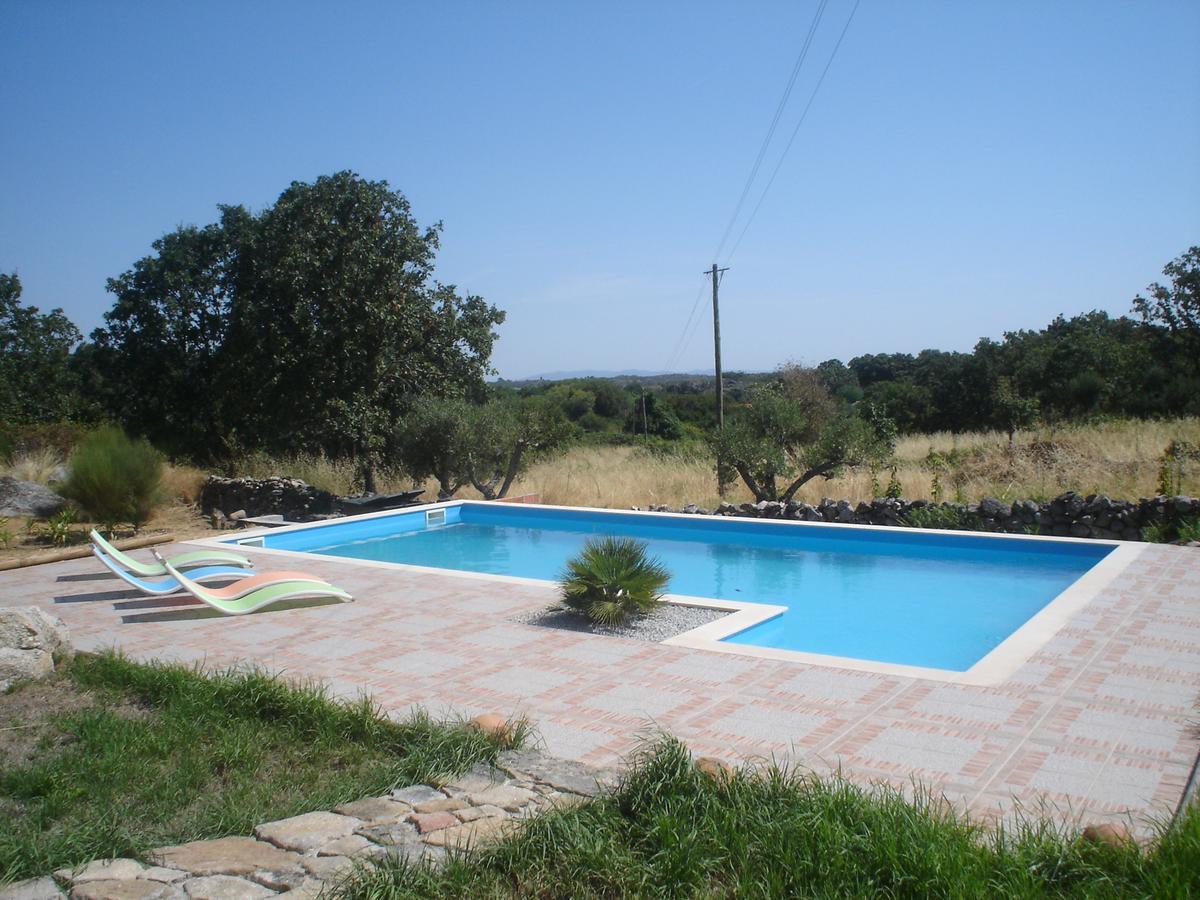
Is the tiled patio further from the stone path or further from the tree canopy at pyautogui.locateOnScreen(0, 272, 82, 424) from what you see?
the tree canopy at pyautogui.locateOnScreen(0, 272, 82, 424)

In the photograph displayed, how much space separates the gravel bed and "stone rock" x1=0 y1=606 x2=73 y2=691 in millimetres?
3191

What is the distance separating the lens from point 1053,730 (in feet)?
15.5

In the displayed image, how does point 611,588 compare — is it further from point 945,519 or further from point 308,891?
point 945,519

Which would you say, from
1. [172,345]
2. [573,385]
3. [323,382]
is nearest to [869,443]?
[323,382]

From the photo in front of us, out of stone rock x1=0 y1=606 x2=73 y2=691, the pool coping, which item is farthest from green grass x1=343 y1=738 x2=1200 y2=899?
stone rock x1=0 y1=606 x2=73 y2=691

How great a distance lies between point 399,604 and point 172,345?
56.5 ft

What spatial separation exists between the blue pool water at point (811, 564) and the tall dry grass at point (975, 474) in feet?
7.71

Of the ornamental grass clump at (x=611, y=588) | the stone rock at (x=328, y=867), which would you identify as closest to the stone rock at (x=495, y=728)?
the stone rock at (x=328, y=867)

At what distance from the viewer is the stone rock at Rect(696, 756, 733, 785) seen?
12.3 feet

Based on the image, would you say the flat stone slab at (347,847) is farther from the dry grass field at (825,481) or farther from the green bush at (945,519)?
the dry grass field at (825,481)

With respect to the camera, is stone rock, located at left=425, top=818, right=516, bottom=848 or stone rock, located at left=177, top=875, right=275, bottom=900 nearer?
stone rock, located at left=177, top=875, right=275, bottom=900

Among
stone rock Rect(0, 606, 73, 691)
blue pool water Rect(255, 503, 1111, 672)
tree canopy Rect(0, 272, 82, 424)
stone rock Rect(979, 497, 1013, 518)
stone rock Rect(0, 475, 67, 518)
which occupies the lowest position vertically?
blue pool water Rect(255, 503, 1111, 672)

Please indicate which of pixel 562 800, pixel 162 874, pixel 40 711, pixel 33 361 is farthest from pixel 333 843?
pixel 33 361

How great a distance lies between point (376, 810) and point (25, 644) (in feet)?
11.5
